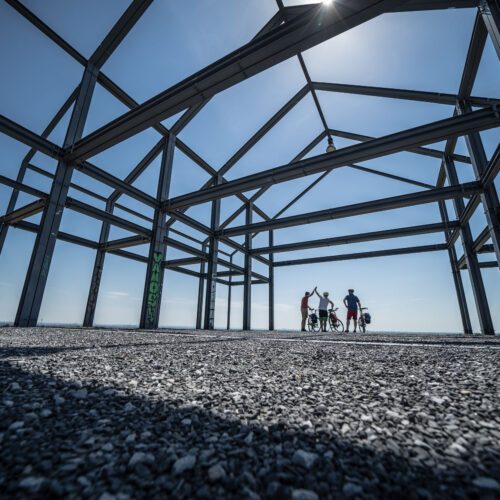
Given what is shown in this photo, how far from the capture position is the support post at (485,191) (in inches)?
294

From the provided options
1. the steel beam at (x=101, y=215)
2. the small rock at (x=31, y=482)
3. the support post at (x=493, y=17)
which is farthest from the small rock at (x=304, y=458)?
the steel beam at (x=101, y=215)

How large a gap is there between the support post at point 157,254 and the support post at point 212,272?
2489mm

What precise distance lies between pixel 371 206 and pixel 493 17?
19.1ft

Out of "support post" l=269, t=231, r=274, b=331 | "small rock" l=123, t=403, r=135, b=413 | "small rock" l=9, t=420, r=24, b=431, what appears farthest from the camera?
"support post" l=269, t=231, r=274, b=331

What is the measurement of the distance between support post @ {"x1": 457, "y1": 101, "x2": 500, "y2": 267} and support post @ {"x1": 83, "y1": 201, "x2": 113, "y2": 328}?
49.1 ft

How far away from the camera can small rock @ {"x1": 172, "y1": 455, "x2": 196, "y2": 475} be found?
93 cm

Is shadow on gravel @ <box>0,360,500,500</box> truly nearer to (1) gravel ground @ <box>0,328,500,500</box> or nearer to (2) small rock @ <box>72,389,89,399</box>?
(1) gravel ground @ <box>0,328,500,500</box>

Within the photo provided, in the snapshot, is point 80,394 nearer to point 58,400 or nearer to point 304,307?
point 58,400

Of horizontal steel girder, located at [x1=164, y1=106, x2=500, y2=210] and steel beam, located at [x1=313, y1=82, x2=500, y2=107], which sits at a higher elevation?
steel beam, located at [x1=313, y1=82, x2=500, y2=107]

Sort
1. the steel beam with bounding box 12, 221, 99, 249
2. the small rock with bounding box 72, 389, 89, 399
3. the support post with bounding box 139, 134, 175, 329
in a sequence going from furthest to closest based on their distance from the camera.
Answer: the steel beam with bounding box 12, 221, 99, 249 < the support post with bounding box 139, 134, 175, 329 < the small rock with bounding box 72, 389, 89, 399

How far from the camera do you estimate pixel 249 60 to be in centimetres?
542

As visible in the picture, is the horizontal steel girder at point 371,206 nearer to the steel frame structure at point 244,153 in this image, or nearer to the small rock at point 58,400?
the steel frame structure at point 244,153

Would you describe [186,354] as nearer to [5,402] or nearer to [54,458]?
[5,402]

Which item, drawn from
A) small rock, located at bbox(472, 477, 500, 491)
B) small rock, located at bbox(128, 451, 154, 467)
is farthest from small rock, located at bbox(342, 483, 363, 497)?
small rock, located at bbox(128, 451, 154, 467)
